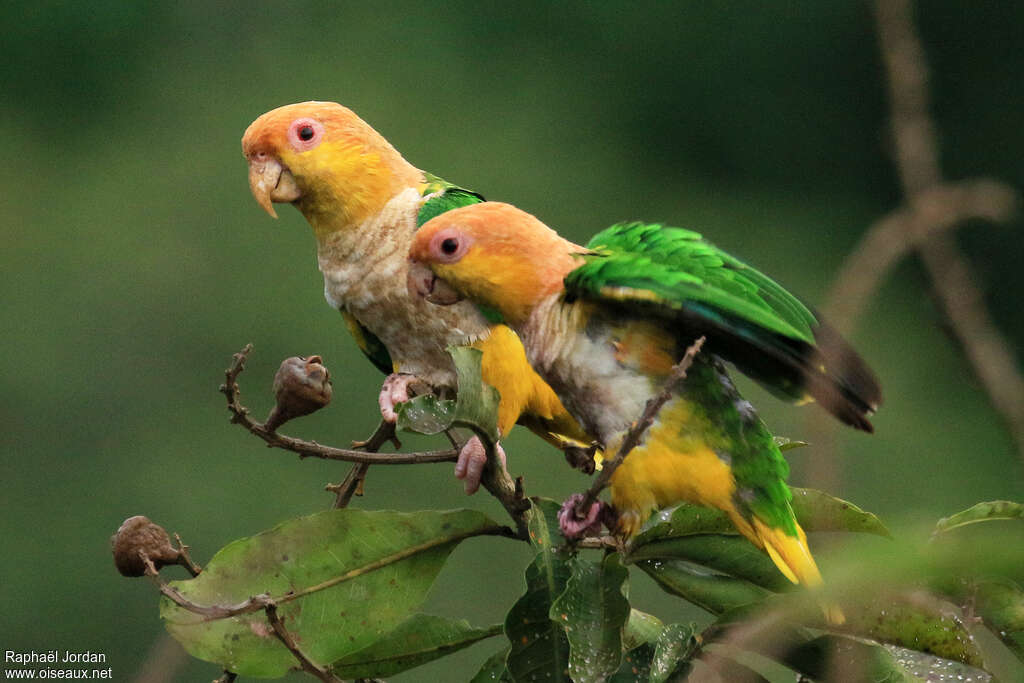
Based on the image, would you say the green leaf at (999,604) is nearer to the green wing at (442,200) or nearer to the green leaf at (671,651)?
the green leaf at (671,651)

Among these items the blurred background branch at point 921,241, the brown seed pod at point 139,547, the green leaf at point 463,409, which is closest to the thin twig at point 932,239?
the blurred background branch at point 921,241

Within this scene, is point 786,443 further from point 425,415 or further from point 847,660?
point 425,415

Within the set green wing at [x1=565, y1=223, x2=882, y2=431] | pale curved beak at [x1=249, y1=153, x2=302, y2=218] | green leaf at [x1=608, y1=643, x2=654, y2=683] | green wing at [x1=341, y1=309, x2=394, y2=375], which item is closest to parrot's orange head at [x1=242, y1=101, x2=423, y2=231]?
pale curved beak at [x1=249, y1=153, x2=302, y2=218]

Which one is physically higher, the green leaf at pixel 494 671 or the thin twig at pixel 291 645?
the green leaf at pixel 494 671

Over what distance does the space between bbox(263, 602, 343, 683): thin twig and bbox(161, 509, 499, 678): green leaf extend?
0.17 ft

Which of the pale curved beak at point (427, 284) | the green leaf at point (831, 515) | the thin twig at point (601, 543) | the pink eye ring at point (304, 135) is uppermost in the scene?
the pink eye ring at point (304, 135)

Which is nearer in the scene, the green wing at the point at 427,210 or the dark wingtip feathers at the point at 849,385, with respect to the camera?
the dark wingtip feathers at the point at 849,385

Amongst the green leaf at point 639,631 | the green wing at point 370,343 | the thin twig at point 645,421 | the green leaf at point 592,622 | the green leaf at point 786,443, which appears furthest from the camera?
the green wing at point 370,343

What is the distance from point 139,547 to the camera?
1.08m

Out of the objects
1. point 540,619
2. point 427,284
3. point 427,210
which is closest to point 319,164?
point 427,210

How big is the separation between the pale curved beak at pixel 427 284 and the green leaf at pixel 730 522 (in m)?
0.29

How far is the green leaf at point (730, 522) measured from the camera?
1114mm

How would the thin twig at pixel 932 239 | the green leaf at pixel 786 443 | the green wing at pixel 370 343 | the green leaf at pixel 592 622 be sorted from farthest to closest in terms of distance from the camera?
the green wing at pixel 370 343 < the green leaf at pixel 786 443 < the green leaf at pixel 592 622 < the thin twig at pixel 932 239

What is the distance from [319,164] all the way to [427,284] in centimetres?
41
